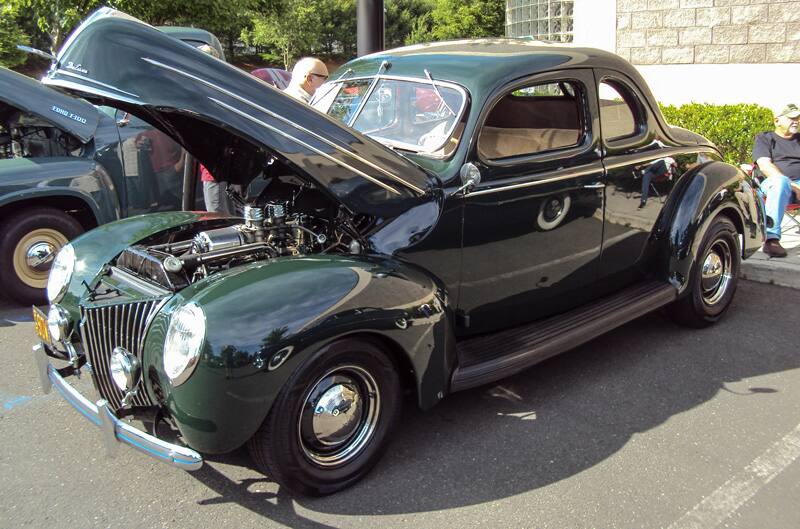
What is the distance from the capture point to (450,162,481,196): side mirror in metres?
3.23

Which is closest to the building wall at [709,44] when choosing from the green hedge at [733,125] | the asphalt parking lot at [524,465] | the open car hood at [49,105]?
→ the green hedge at [733,125]

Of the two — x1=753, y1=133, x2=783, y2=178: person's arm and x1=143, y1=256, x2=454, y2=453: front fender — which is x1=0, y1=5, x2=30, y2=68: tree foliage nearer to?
x1=753, y1=133, x2=783, y2=178: person's arm

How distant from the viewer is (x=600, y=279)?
4.05 meters

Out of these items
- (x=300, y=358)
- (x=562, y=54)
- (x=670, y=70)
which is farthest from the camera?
(x=670, y=70)

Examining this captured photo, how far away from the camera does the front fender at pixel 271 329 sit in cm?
242

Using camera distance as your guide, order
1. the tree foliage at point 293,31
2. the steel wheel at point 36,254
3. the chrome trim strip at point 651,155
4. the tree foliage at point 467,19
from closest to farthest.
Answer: the chrome trim strip at point 651,155 → the steel wheel at point 36,254 → the tree foliage at point 467,19 → the tree foliage at point 293,31

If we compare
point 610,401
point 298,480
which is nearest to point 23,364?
point 298,480

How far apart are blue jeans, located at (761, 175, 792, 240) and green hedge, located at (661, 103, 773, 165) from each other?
208 cm

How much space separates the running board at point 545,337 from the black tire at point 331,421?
1.31ft

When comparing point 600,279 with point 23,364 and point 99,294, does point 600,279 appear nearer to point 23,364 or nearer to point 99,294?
point 99,294

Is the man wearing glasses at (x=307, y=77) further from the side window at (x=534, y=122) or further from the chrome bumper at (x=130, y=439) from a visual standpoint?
the chrome bumper at (x=130, y=439)

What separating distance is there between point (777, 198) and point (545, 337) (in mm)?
3704

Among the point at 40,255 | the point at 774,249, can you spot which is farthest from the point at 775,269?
the point at 40,255

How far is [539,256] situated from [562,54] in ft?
3.95
